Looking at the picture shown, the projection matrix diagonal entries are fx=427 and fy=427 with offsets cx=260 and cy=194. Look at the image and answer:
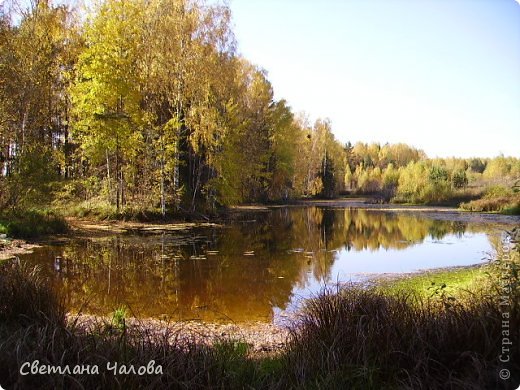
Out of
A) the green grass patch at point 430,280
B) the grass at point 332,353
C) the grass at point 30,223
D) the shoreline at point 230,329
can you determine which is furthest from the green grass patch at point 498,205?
the grass at point 332,353

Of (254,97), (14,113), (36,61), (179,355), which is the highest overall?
(254,97)

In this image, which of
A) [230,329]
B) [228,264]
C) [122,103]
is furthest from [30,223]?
[230,329]

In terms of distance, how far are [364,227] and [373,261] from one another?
11.3m

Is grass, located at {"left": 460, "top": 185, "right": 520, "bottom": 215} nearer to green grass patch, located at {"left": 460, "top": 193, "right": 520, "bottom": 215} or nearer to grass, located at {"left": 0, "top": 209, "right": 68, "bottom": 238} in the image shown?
green grass patch, located at {"left": 460, "top": 193, "right": 520, "bottom": 215}

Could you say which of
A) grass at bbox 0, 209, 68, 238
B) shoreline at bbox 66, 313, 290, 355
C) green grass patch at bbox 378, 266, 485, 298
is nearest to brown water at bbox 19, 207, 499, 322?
shoreline at bbox 66, 313, 290, 355

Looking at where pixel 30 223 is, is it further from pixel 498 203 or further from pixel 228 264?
pixel 498 203

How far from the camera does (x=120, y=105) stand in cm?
2325

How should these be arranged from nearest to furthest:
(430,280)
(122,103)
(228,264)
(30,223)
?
1. (430,280)
2. (228,264)
3. (30,223)
4. (122,103)

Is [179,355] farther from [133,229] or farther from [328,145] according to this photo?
[328,145]

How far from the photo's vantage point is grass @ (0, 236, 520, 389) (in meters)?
3.45

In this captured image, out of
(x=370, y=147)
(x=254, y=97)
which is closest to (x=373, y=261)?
(x=254, y=97)

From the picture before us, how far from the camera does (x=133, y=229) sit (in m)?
20.1

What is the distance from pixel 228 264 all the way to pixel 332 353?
30.9ft

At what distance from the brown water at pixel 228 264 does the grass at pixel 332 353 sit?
6.17ft
